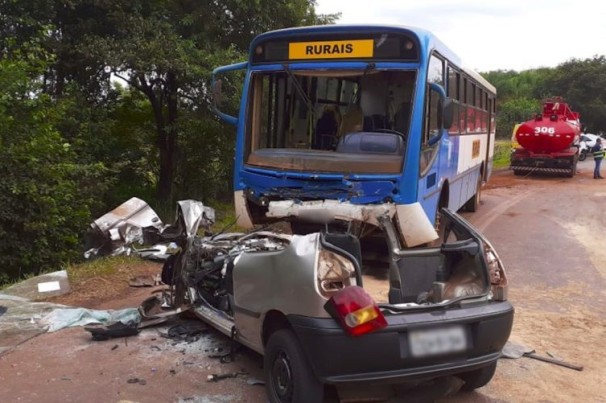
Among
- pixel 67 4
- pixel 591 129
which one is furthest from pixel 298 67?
pixel 591 129

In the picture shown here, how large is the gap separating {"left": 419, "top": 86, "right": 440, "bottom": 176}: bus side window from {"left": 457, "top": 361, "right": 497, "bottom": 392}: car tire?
2.75m

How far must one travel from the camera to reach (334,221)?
6.30 m

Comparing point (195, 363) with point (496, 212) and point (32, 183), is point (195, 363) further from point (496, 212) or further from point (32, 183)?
point (496, 212)

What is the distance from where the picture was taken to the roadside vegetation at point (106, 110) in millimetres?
9945

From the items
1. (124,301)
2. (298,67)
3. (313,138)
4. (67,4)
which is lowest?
(124,301)

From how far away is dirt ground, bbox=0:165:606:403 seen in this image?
14.1 ft

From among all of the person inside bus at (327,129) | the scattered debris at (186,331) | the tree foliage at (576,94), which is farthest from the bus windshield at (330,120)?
the tree foliage at (576,94)

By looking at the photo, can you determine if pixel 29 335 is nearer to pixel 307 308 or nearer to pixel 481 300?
pixel 307 308

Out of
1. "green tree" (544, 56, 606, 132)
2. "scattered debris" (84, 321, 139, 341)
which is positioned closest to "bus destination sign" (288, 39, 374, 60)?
"scattered debris" (84, 321, 139, 341)

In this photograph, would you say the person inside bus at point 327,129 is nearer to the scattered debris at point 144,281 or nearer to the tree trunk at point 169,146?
the scattered debris at point 144,281

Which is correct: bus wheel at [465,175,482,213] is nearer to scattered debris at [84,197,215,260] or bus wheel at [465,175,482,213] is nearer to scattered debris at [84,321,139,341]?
scattered debris at [84,197,215,260]

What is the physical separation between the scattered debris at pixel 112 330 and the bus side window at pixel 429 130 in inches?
135

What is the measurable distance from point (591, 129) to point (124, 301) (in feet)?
154

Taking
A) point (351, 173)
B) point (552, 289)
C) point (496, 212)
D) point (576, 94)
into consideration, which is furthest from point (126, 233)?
point (576, 94)
